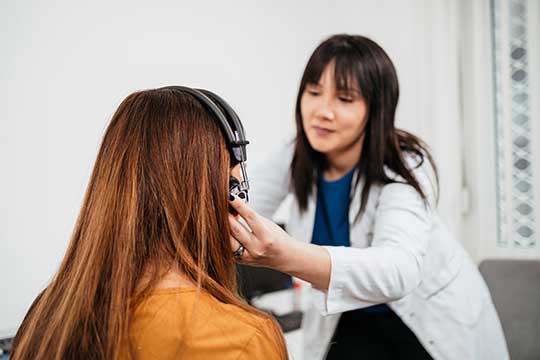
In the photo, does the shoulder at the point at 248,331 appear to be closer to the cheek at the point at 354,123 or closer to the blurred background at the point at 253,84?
the cheek at the point at 354,123

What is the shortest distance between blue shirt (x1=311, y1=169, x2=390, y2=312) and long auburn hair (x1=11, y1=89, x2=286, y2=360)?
2.06 ft

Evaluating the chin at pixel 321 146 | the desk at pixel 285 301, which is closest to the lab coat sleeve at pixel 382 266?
the chin at pixel 321 146

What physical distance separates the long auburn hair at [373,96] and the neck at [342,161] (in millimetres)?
15

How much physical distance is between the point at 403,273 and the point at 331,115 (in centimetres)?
43

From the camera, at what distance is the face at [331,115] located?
134 cm

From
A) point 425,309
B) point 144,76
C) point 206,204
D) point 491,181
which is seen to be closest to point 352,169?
point 425,309

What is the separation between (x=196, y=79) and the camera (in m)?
2.23

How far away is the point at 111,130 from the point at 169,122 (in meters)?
0.10

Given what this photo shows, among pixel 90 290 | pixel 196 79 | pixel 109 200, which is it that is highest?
pixel 196 79

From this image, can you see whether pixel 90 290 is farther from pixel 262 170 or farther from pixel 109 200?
pixel 262 170

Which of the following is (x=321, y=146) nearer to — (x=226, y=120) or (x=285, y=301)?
(x=226, y=120)

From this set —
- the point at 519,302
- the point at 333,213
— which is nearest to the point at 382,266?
the point at 333,213

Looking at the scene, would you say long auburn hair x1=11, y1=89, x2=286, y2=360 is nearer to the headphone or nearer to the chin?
the headphone

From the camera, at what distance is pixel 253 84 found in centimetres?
252
